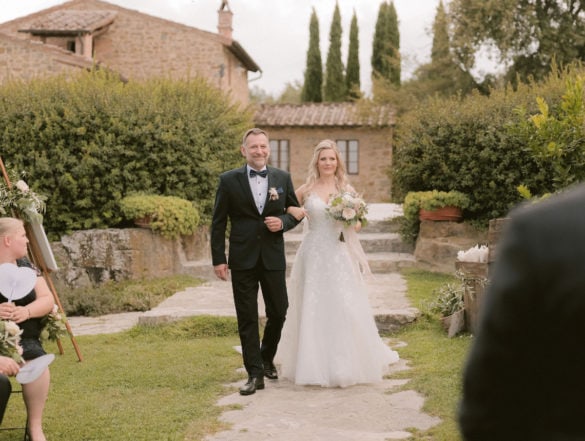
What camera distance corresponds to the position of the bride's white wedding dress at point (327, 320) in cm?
664

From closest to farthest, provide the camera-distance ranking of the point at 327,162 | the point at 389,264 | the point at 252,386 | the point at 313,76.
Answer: the point at 252,386 < the point at 327,162 < the point at 389,264 < the point at 313,76

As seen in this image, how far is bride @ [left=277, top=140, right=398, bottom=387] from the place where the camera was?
6.66 metres

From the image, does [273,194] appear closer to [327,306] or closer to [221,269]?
[221,269]

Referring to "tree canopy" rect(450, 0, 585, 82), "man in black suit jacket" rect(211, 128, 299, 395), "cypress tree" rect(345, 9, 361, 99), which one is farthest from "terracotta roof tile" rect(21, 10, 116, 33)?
"cypress tree" rect(345, 9, 361, 99)

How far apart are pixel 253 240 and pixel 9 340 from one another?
2.39m

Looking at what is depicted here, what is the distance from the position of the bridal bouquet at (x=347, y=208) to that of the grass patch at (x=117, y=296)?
508 cm

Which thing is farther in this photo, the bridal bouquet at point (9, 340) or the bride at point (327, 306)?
the bride at point (327, 306)

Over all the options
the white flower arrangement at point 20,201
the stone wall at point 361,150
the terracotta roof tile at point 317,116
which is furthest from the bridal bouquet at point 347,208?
the stone wall at point 361,150

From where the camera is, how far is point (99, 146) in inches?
518

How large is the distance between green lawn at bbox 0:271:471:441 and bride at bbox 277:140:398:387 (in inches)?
19.4

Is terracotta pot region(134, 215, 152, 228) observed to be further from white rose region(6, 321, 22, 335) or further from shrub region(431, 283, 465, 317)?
white rose region(6, 321, 22, 335)

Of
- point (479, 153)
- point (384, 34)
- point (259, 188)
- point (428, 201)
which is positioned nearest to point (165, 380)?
point (259, 188)

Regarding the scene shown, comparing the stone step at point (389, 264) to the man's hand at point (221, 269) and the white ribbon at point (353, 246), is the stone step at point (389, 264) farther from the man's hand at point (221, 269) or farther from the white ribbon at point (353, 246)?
the man's hand at point (221, 269)

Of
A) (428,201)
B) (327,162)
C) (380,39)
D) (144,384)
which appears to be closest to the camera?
(144,384)
